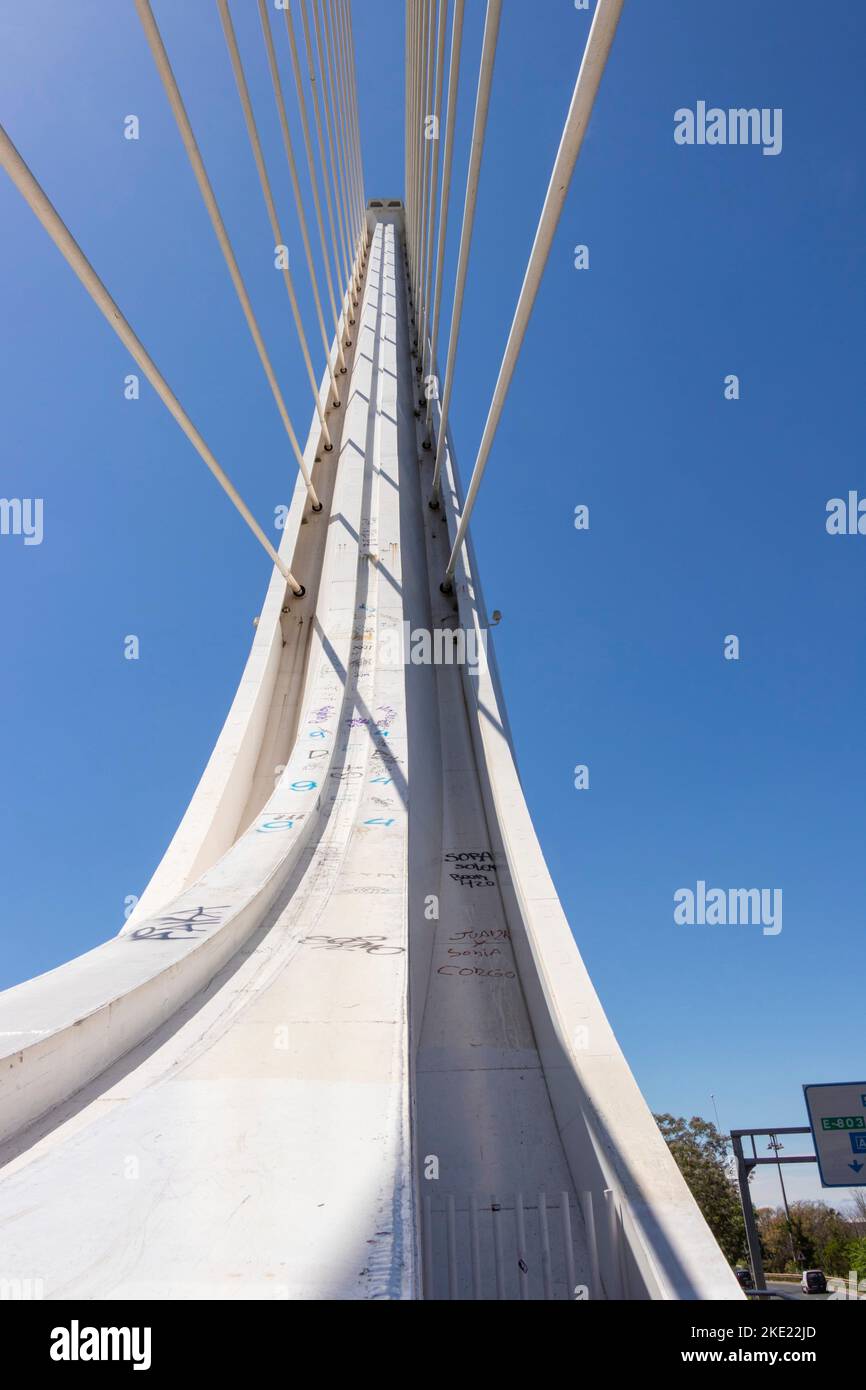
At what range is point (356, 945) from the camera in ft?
8.53

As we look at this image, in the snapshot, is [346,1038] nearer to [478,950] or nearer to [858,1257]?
[478,950]

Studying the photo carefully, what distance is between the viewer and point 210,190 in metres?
3.28

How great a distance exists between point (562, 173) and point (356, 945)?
271 cm

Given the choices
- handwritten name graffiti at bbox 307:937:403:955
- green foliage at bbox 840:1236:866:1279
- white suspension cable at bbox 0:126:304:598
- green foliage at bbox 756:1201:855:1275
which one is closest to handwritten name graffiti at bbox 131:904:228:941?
handwritten name graffiti at bbox 307:937:403:955

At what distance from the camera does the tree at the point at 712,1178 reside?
22.0 m

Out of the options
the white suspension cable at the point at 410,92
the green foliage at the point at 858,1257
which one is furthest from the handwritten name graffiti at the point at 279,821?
the green foliage at the point at 858,1257

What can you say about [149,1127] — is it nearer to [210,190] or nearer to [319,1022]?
[319,1022]

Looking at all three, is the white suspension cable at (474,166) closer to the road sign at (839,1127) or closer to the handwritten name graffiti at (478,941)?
the handwritten name graffiti at (478,941)

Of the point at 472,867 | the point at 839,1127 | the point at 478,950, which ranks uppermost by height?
the point at 472,867

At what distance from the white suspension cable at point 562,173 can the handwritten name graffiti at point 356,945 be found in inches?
95.5

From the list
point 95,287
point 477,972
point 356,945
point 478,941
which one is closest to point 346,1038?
point 356,945

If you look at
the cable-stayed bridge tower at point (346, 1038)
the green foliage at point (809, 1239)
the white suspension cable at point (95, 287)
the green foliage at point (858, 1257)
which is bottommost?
the green foliage at point (809, 1239)

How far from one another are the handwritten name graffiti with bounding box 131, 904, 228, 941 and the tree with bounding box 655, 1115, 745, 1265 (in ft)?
72.8
